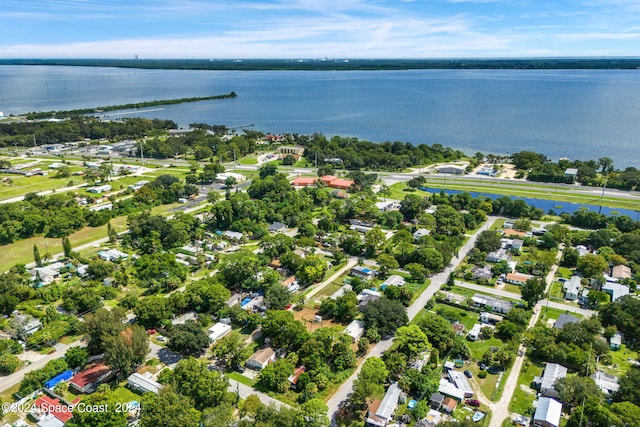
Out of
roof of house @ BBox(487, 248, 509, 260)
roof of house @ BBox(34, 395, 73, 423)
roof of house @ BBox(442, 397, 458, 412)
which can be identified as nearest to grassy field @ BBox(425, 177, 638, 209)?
roof of house @ BBox(487, 248, 509, 260)

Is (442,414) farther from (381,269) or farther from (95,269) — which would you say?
(95,269)

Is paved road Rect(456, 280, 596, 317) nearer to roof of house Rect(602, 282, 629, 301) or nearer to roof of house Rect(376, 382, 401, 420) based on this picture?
roof of house Rect(602, 282, 629, 301)

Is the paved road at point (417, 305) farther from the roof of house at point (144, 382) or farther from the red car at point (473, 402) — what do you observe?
the roof of house at point (144, 382)

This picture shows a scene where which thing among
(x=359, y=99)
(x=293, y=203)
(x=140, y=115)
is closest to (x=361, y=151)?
(x=293, y=203)

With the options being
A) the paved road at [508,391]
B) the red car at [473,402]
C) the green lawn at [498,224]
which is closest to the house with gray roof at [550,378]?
the paved road at [508,391]

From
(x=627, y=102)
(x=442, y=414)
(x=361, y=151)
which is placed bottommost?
(x=442, y=414)

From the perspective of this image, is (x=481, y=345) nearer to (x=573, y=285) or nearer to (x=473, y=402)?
(x=473, y=402)

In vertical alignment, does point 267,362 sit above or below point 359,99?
below
